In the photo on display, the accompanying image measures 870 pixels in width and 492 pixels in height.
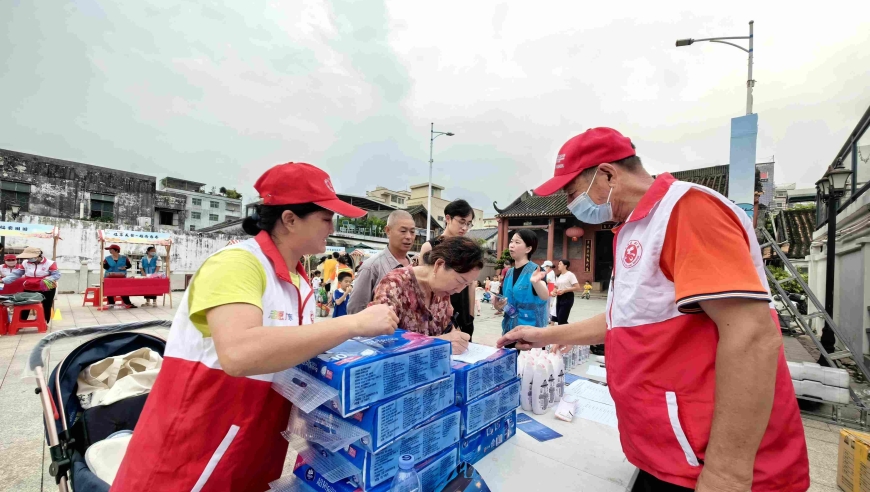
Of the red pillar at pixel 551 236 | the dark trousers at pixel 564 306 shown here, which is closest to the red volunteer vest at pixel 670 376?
the dark trousers at pixel 564 306

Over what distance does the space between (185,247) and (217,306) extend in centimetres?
2200

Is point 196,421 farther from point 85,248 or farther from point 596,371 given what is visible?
point 85,248

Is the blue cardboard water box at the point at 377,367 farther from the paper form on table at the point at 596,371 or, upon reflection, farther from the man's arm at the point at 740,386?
the paper form on table at the point at 596,371

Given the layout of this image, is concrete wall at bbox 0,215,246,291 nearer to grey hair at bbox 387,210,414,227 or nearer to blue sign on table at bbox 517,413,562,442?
grey hair at bbox 387,210,414,227

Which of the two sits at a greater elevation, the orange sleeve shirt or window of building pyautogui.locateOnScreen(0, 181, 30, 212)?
window of building pyautogui.locateOnScreen(0, 181, 30, 212)

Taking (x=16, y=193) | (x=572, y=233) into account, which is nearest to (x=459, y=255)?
(x=572, y=233)

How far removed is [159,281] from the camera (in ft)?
33.8

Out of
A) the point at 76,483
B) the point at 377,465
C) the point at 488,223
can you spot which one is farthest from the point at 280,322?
the point at 488,223

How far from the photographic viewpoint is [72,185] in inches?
A: 931

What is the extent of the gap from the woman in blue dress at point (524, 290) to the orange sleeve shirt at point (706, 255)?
2.85 meters

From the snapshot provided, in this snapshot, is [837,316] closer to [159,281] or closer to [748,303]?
[748,303]

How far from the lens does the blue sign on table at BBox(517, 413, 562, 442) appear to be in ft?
5.90

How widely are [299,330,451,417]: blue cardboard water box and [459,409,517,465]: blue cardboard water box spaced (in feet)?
1.16

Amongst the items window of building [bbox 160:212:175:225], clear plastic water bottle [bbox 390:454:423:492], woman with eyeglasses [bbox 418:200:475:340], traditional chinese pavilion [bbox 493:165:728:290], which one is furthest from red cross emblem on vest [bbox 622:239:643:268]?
window of building [bbox 160:212:175:225]
